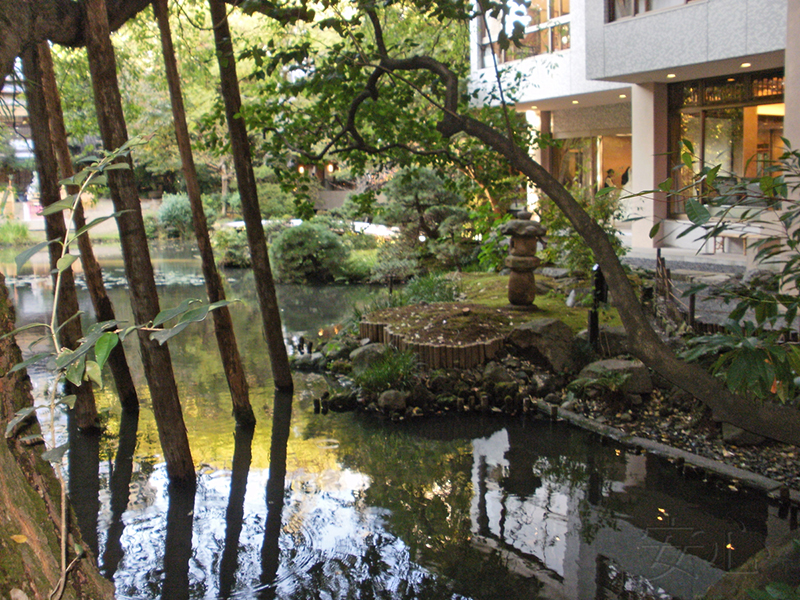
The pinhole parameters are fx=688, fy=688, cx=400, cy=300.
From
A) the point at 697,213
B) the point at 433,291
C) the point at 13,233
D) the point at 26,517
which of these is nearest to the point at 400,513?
the point at 697,213

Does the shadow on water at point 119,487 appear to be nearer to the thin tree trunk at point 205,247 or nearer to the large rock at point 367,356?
the thin tree trunk at point 205,247

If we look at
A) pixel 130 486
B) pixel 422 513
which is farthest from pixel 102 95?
pixel 422 513

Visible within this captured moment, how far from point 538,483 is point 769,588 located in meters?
3.78

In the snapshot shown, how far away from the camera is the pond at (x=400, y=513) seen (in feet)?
14.4

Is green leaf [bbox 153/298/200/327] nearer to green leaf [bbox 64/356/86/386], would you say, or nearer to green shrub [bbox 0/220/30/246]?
green leaf [bbox 64/356/86/386]

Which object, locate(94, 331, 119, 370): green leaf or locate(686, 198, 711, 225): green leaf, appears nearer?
locate(94, 331, 119, 370): green leaf

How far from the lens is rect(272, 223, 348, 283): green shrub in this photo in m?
18.2

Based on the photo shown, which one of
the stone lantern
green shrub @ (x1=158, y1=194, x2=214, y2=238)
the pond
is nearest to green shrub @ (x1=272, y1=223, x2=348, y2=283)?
the stone lantern

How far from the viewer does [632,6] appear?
40.8ft

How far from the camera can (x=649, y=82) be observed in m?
13.3

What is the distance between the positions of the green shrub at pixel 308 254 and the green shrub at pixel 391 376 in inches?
401

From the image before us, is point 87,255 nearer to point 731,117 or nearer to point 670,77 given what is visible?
point 670,77

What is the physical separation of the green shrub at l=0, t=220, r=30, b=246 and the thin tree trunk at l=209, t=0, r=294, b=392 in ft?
59.2

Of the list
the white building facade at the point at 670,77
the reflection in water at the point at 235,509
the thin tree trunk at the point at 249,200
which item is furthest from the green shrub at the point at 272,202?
the reflection in water at the point at 235,509
